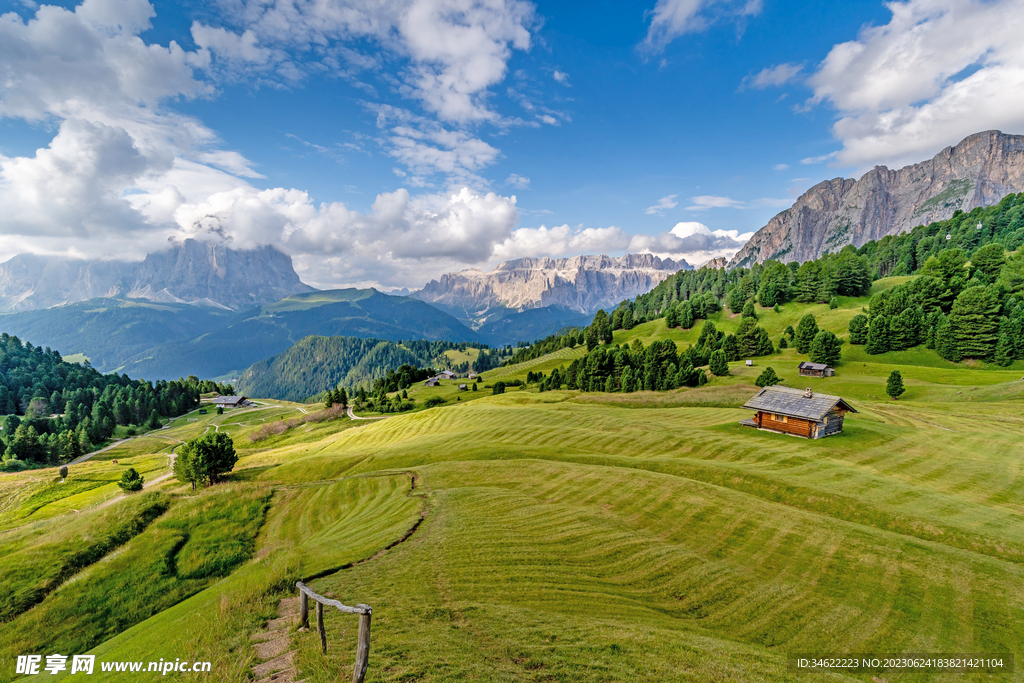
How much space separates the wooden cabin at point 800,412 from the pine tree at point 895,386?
37.7 m

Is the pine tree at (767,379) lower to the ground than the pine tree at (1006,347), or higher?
lower

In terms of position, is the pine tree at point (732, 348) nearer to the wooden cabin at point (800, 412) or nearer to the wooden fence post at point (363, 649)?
the wooden cabin at point (800, 412)

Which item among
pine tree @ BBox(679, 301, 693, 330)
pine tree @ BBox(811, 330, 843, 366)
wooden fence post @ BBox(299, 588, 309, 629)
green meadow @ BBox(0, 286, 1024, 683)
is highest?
pine tree @ BBox(679, 301, 693, 330)

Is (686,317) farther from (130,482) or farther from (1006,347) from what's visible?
(130,482)

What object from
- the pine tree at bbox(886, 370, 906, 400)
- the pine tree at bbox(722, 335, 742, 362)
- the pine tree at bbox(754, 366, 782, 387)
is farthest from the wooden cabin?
the pine tree at bbox(722, 335, 742, 362)

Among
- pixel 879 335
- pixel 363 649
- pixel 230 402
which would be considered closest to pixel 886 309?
pixel 879 335

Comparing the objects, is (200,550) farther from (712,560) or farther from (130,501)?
(712,560)

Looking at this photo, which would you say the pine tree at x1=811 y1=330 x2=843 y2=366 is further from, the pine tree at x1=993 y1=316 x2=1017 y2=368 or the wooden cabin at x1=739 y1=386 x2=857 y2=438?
the wooden cabin at x1=739 y1=386 x2=857 y2=438

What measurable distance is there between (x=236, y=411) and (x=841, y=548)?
19506 centimetres

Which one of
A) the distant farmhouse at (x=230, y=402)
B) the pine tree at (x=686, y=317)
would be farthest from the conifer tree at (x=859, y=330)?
the distant farmhouse at (x=230, y=402)

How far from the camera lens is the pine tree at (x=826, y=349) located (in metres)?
95.1

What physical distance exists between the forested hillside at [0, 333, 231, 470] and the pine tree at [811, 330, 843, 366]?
193 metres

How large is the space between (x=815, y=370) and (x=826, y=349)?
7681 mm

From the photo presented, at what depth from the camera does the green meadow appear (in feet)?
44.2
